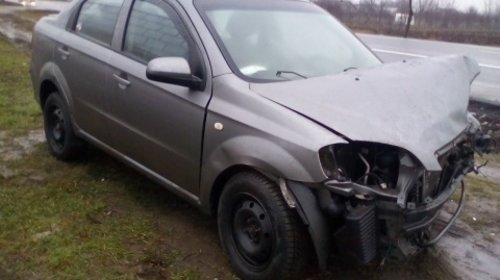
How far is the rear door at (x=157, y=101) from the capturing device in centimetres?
340

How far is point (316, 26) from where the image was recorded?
411 cm

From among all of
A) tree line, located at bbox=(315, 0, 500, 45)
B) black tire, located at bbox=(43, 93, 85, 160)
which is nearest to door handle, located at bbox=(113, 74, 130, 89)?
black tire, located at bbox=(43, 93, 85, 160)

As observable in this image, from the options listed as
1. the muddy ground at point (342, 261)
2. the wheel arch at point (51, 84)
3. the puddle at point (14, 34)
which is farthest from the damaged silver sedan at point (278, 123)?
the puddle at point (14, 34)

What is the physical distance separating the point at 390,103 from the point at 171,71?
1330 mm

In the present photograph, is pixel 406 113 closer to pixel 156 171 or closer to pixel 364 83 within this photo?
pixel 364 83

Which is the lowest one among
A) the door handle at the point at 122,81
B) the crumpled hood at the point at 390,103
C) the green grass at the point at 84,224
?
the green grass at the point at 84,224

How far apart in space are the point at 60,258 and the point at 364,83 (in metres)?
2.22

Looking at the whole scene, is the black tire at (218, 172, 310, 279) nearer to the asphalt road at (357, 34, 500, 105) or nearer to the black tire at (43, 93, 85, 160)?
the black tire at (43, 93, 85, 160)

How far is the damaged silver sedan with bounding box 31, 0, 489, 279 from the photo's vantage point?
2.78 metres

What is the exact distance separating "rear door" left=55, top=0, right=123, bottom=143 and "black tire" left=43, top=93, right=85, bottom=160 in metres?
0.23

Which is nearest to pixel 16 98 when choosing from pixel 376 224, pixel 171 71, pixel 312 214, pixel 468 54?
pixel 171 71

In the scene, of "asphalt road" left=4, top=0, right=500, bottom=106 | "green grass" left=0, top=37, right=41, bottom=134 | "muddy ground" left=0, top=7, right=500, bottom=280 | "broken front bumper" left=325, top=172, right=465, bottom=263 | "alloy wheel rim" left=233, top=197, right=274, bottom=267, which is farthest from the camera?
"asphalt road" left=4, top=0, right=500, bottom=106

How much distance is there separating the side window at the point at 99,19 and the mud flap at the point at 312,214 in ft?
7.29

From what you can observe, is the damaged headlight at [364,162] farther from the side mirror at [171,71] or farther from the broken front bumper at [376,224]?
the side mirror at [171,71]
